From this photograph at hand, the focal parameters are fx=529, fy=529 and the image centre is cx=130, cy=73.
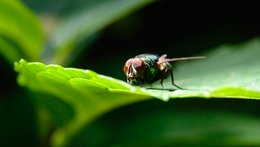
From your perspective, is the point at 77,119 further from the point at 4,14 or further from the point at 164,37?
the point at 164,37

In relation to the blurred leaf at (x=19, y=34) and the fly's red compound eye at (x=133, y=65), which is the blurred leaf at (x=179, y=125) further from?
the blurred leaf at (x=19, y=34)

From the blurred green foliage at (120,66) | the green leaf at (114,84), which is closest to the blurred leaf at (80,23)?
the blurred green foliage at (120,66)

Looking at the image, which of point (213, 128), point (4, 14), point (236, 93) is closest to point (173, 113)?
point (213, 128)

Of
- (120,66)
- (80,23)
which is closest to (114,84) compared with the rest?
(80,23)

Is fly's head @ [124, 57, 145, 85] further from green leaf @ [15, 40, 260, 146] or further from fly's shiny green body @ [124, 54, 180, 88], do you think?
green leaf @ [15, 40, 260, 146]

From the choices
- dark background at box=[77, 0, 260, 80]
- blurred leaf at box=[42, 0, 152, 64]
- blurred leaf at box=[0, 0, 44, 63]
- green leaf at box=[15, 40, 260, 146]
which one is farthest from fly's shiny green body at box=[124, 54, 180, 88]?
dark background at box=[77, 0, 260, 80]

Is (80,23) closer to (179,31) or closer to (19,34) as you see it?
(19,34)
